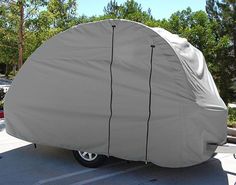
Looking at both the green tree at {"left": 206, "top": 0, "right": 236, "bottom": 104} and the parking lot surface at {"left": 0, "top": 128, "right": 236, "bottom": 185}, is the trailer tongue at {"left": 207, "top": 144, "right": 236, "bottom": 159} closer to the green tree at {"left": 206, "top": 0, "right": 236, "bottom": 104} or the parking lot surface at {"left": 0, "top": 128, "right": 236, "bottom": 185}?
the parking lot surface at {"left": 0, "top": 128, "right": 236, "bottom": 185}

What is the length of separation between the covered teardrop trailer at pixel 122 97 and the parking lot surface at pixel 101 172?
1.19 ft

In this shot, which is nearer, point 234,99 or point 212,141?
point 212,141

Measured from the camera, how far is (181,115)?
6.16 m

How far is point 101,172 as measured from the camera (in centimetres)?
689

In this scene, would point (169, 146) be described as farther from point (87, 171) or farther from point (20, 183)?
point (20, 183)

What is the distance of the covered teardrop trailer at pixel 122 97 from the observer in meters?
6.27

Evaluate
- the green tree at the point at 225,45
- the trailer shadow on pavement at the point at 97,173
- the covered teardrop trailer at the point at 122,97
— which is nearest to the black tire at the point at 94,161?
the trailer shadow on pavement at the point at 97,173

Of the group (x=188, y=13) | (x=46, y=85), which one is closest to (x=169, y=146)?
(x=46, y=85)

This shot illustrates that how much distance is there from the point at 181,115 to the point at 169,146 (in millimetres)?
501

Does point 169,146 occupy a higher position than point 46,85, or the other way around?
point 46,85

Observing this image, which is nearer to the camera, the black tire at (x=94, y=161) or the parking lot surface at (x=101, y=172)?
Answer: the parking lot surface at (x=101, y=172)

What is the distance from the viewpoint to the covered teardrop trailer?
6266 mm

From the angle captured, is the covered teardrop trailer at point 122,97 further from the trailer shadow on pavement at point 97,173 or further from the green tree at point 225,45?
the green tree at point 225,45

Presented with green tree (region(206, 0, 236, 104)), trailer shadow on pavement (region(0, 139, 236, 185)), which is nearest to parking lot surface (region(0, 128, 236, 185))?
trailer shadow on pavement (region(0, 139, 236, 185))
